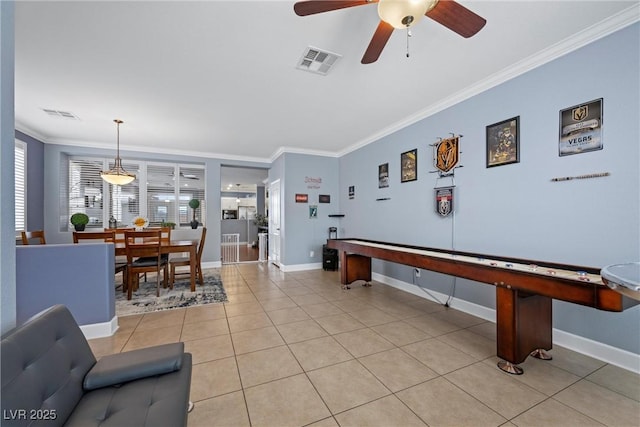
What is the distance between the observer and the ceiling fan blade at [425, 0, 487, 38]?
1566 millimetres

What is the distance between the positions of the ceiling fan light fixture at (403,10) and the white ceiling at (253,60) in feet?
1.97

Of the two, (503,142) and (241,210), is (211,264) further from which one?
(241,210)

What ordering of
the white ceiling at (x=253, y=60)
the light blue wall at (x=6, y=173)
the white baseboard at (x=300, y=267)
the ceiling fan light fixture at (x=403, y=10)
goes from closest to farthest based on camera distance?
the light blue wall at (x=6, y=173), the ceiling fan light fixture at (x=403, y=10), the white ceiling at (x=253, y=60), the white baseboard at (x=300, y=267)

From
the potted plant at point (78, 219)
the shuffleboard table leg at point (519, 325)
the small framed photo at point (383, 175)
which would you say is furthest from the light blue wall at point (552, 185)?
the potted plant at point (78, 219)

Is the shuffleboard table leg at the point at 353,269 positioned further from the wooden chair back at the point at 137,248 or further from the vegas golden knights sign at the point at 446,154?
the wooden chair back at the point at 137,248

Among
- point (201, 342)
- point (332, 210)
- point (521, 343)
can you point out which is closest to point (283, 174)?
point (332, 210)

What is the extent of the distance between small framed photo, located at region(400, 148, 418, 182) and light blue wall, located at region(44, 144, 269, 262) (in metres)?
4.04

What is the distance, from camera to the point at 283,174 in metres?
5.95

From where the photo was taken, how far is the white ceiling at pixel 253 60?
205 centimetres

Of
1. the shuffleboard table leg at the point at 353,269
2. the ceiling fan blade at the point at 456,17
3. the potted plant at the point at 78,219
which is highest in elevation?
the ceiling fan blade at the point at 456,17

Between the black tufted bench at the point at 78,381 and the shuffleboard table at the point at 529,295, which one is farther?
the shuffleboard table at the point at 529,295

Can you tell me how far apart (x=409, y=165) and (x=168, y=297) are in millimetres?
4492

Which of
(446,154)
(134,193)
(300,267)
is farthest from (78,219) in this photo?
(446,154)

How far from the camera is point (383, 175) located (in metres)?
4.85
